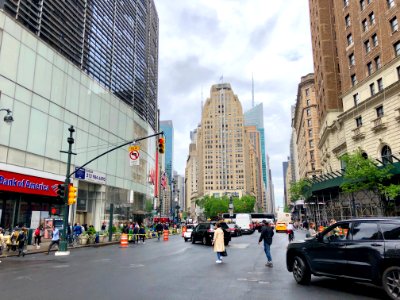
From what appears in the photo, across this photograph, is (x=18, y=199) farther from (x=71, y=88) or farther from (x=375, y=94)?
(x=375, y=94)

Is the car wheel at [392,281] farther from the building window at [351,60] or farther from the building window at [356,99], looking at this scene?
the building window at [351,60]

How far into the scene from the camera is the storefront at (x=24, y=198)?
26.8 meters

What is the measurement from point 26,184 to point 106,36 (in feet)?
130

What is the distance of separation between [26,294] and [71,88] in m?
31.1

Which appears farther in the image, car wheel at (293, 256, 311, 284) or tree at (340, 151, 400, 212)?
tree at (340, 151, 400, 212)

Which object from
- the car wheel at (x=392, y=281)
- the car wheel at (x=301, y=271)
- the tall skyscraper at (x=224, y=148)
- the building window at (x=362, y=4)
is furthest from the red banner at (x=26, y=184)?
the tall skyscraper at (x=224, y=148)

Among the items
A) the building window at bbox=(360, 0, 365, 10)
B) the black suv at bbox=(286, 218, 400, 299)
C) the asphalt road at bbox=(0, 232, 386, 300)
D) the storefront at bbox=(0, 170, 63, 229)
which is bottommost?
the asphalt road at bbox=(0, 232, 386, 300)

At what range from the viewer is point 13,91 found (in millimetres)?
28016

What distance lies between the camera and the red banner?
2612 centimetres

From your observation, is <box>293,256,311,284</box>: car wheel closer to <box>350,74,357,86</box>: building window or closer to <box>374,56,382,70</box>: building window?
<box>374,56,382,70</box>: building window

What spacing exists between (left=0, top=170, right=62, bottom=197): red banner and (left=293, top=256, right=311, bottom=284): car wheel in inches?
916

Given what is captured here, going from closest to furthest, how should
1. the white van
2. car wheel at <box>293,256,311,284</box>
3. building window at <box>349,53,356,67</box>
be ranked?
car wheel at <box>293,256,311,284</box>
building window at <box>349,53,356,67</box>
the white van

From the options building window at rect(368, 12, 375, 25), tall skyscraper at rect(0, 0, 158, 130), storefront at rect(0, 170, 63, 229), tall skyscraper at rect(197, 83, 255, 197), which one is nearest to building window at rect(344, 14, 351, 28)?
building window at rect(368, 12, 375, 25)

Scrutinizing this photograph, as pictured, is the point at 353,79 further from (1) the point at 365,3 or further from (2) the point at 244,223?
(2) the point at 244,223
